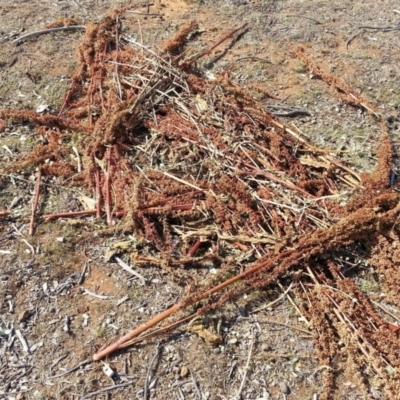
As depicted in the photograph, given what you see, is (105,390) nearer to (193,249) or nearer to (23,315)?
(23,315)

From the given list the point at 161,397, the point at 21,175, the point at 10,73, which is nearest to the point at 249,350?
the point at 161,397

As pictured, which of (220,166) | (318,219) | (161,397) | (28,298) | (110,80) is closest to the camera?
(161,397)

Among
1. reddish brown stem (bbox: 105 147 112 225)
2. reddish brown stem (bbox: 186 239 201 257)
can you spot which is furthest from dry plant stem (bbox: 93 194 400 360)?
reddish brown stem (bbox: 105 147 112 225)

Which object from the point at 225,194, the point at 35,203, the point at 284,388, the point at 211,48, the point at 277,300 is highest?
the point at 211,48

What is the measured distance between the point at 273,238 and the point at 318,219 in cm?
31

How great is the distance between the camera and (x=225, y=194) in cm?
338

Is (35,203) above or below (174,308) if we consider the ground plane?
above

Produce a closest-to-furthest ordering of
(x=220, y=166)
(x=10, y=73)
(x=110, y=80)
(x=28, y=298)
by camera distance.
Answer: (x=28, y=298) < (x=220, y=166) < (x=110, y=80) < (x=10, y=73)

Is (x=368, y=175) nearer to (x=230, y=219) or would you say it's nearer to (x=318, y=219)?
(x=318, y=219)

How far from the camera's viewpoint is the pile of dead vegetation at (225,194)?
115 inches

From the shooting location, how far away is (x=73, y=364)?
9.02 feet

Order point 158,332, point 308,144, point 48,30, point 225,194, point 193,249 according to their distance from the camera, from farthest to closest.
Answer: point 48,30 < point 308,144 < point 225,194 < point 193,249 < point 158,332

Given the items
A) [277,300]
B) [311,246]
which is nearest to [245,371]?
[277,300]

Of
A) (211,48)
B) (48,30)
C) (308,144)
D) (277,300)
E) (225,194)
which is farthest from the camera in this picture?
(48,30)
